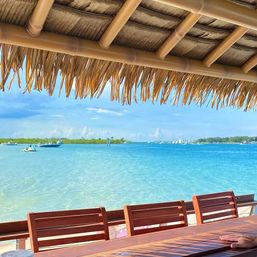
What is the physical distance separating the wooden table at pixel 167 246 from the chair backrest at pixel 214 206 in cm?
35

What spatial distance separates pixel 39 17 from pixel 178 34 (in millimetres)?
774

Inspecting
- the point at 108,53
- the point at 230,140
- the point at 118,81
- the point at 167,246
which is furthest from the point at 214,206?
the point at 230,140

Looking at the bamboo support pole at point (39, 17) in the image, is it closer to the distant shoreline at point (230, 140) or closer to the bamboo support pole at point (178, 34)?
the bamboo support pole at point (178, 34)

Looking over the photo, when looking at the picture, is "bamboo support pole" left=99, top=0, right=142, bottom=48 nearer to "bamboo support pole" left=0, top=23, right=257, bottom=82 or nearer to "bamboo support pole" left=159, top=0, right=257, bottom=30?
"bamboo support pole" left=0, top=23, right=257, bottom=82

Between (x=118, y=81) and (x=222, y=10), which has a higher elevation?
(x=222, y=10)

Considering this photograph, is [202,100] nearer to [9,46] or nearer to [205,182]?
[9,46]

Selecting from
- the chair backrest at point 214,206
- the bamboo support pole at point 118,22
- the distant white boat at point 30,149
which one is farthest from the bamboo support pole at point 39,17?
the distant white boat at point 30,149

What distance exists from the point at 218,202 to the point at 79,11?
1.40 meters

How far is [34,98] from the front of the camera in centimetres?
3109

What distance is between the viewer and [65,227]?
162 cm

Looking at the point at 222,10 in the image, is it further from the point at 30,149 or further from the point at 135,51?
the point at 30,149

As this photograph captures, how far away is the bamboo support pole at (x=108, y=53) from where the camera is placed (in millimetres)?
1540

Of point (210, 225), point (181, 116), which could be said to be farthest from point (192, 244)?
point (181, 116)

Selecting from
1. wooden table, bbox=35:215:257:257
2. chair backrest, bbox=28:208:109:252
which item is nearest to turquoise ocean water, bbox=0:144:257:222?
chair backrest, bbox=28:208:109:252
